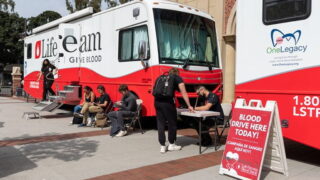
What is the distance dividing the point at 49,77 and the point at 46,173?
802 centimetres

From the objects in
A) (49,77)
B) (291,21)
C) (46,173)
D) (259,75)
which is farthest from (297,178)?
(49,77)

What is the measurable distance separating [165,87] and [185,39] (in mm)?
2856

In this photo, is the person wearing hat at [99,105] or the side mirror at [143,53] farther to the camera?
the person wearing hat at [99,105]

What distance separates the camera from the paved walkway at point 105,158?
5.19 meters

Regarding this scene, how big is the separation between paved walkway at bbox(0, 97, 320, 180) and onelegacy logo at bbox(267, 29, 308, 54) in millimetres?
1800

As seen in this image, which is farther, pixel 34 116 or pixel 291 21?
pixel 34 116

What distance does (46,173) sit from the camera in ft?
17.1

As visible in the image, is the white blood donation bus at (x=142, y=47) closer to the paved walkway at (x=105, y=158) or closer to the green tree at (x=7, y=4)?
the paved walkway at (x=105, y=158)

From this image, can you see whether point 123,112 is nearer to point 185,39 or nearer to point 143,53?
point 143,53

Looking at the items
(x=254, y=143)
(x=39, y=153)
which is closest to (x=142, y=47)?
(x=39, y=153)

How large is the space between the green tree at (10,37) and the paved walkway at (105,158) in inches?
1620

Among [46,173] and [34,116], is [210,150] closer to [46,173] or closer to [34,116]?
[46,173]

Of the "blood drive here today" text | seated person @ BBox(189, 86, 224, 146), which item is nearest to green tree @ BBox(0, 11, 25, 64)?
seated person @ BBox(189, 86, 224, 146)

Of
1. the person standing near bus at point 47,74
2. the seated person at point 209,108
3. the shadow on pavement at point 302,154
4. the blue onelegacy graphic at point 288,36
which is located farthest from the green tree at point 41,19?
the blue onelegacy graphic at point 288,36
